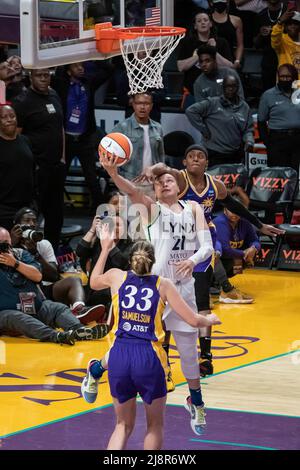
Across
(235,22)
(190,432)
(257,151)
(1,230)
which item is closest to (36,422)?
(190,432)

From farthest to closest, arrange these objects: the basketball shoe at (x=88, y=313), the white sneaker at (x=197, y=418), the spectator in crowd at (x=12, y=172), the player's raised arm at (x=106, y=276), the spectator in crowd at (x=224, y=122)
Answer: the spectator in crowd at (x=224, y=122) → the spectator in crowd at (x=12, y=172) → the basketball shoe at (x=88, y=313) → the white sneaker at (x=197, y=418) → the player's raised arm at (x=106, y=276)

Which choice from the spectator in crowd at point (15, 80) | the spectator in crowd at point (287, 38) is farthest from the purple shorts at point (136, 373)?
the spectator in crowd at point (287, 38)

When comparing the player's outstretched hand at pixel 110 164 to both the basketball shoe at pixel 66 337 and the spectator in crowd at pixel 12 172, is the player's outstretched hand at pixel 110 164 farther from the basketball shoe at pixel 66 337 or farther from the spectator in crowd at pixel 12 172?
the spectator in crowd at pixel 12 172

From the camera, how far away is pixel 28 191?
12883 mm

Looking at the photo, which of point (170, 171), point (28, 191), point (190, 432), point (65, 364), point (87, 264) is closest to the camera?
point (190, 432)

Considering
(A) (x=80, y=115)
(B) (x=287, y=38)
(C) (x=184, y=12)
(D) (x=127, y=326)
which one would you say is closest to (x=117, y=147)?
(D) (x=127, y=326)

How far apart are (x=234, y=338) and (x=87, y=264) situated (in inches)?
74.8

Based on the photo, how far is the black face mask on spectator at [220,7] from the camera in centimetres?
1758

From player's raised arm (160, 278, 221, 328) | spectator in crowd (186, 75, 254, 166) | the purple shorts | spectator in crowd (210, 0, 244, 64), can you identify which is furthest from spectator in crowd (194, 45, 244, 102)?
the purple shorts

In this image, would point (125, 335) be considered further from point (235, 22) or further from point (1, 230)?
point (235, 22)

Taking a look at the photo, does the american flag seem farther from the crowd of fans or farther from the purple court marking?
the purple court marking

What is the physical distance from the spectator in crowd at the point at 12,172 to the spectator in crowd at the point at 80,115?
2208 mm

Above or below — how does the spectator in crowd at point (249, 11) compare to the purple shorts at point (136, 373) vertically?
above

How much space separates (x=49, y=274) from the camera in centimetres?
1187
